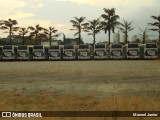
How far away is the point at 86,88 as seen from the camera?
13.4 meters

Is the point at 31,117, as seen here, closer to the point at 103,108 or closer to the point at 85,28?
the point at 103,108

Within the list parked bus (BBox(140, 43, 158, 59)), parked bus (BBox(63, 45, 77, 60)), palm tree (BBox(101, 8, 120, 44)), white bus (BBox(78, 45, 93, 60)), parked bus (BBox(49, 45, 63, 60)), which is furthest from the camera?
palm tree (BBox(101, 8, 120, 44))

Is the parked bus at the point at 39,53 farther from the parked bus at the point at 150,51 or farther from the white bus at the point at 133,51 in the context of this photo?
the parked bus at the point at 150,51

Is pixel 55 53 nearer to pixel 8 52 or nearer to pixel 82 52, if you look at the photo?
pixel 82 52

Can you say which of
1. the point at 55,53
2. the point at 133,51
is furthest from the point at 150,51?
the point at 55,53

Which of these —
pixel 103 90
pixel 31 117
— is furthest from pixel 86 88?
pixel 31 117

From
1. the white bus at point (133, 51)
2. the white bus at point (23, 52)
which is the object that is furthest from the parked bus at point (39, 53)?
the white bus at point (133, 51)

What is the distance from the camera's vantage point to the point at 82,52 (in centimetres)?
4734

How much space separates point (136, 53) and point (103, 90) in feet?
112

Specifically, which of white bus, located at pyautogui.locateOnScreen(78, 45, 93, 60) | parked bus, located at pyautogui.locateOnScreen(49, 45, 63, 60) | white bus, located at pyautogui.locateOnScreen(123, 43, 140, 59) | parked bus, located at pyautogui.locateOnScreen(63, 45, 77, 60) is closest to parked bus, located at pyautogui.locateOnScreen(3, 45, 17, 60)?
parked bus, located at pyautogui.locateOnScreen(49, 45, 63, 60)

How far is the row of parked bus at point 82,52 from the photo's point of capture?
46375 mm

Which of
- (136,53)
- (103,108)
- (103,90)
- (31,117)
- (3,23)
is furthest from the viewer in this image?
(3,23)

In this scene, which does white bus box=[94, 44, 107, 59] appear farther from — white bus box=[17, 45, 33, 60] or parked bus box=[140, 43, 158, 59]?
white bus box=[17, 45, 33, 60]

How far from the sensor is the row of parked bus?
4638 centimetres
